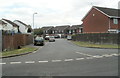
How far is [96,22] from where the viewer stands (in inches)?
1971

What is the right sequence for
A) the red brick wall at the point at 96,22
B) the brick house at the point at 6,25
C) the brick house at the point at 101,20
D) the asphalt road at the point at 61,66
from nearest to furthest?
the asphalt road at the point at 61,66, the brick house at the point at 101,20, the red brick wall at the point at 96,22, the brick house at the point at 6,25

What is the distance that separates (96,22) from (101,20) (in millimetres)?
2138

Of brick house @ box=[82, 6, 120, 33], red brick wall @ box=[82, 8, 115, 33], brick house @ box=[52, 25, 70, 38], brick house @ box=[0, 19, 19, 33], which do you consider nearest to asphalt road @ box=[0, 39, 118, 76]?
brick house @ box=[0, 19, 19, 33]

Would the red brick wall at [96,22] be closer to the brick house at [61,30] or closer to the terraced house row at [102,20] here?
the terraced house row at [102,20]

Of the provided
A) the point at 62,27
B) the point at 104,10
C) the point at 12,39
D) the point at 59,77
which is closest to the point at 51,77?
the point at 59,77

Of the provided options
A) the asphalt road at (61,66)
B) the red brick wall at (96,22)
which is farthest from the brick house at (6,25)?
the asphalt road at (61,66)

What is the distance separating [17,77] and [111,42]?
27506 millimetres

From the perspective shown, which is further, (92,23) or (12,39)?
(92,23)

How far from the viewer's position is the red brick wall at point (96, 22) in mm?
47119

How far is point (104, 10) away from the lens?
49344 millimetres

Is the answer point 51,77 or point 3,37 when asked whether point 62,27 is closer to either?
point 3,37

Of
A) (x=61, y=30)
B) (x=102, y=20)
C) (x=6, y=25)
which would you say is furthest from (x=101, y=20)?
(x=61, y=30)

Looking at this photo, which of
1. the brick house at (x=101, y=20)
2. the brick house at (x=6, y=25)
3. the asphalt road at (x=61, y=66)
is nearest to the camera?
the asphalt road at (x=61, y=66)

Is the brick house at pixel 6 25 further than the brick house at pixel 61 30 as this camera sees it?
No
